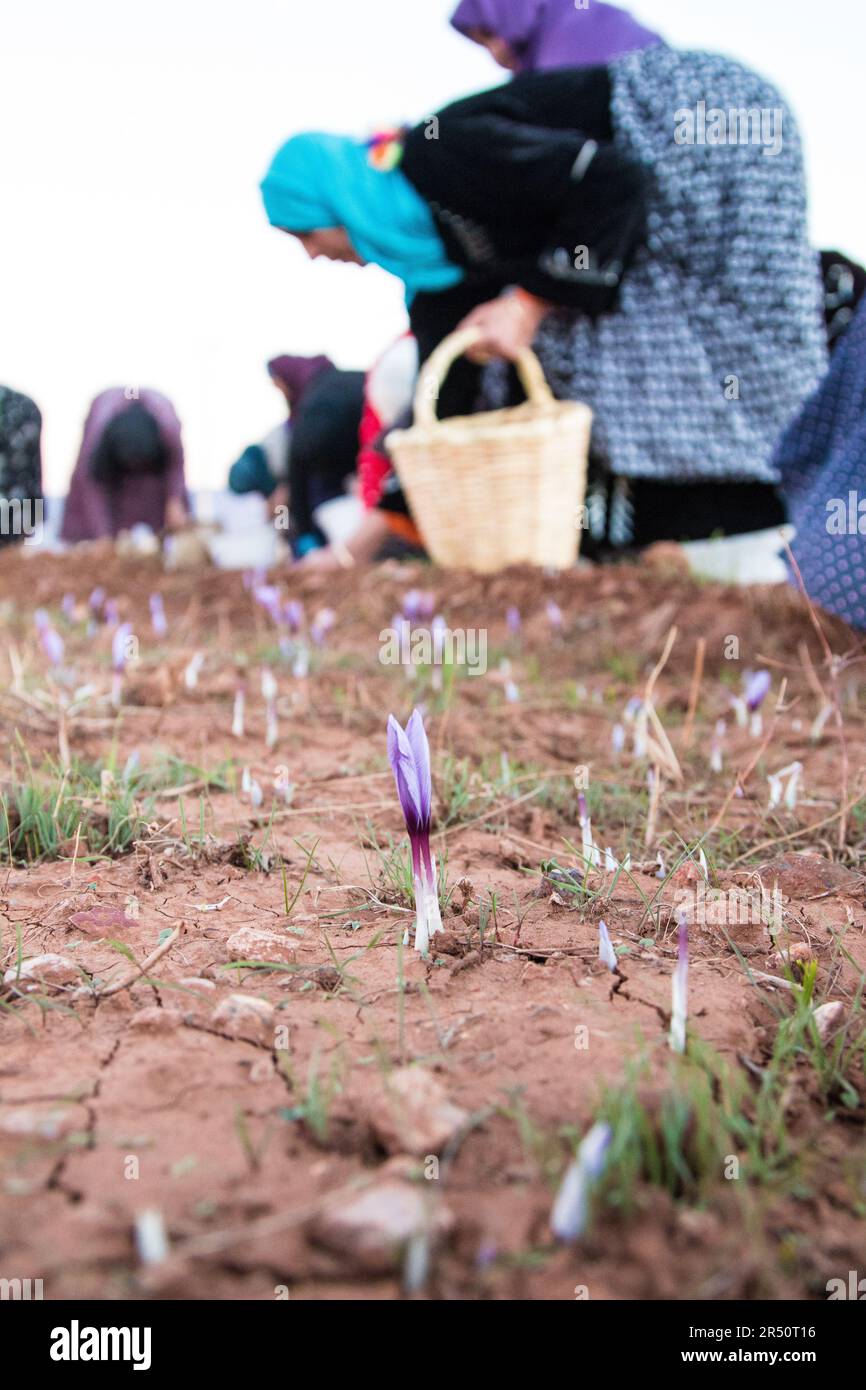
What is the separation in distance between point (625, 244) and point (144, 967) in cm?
394

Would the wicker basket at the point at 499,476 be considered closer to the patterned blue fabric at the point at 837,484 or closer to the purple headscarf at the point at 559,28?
the patterned blue fabric at the point at 837,484

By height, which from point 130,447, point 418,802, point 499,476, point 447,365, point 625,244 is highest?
point 625,244

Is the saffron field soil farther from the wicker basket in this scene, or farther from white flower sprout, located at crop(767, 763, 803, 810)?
the wicker basket

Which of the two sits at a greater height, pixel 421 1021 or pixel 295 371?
pixel 295 371

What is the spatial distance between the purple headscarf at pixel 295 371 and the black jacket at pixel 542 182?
3.92 m

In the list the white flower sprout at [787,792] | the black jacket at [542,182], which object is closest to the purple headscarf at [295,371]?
the black jacket at [542,182]

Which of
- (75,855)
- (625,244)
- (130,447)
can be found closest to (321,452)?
(130,447)

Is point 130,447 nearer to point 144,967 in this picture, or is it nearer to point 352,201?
point 352,201

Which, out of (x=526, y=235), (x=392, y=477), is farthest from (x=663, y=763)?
(x=392, y=477)

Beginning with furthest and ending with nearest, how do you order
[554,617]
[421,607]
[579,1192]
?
[421,607]
[554,617]
[579,1192]

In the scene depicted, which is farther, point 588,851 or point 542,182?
point 542,182

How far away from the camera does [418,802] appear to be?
3.78ft

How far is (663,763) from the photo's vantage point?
6.35 ft
